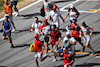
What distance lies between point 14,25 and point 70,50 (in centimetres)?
A: 914

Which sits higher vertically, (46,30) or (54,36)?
(46,30)

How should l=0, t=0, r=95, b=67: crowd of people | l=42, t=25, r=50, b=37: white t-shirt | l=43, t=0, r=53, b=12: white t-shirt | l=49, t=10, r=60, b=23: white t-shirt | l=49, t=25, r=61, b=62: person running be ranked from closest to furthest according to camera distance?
l=0, t=0, r=95, b=67: crowd of people < l=49, t=25, r=61, b=62: person running < l=42, t=25, r=50, b=37: white t-shirt < l=49, t=10, r=60, b=23: white t-shirt < l=43, t=0, r=53, b=12: white t-shirt

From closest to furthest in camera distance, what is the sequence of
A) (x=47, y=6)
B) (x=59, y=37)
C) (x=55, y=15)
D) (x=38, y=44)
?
1. (x=38, y=44)
2. (x=59, y=37)
3. (x=55, y=15)
4. (x=47, y=6)

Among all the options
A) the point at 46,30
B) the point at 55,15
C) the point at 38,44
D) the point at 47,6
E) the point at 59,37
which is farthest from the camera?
the point at 47,6

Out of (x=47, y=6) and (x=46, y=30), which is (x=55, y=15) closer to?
(x=46, y=30)

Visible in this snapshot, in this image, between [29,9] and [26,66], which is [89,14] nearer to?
[29,9]

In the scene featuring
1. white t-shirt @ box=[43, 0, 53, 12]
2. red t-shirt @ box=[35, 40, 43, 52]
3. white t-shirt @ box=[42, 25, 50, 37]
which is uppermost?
white t-shirt @ box=[43, 0, 53, 12]

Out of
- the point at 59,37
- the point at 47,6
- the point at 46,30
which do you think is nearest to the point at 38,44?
the point at 59,37

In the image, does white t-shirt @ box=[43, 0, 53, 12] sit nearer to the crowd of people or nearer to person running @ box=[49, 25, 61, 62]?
the crowd of people

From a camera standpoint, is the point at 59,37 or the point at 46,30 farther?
the point at 46,30

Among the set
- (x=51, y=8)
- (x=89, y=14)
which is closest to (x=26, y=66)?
(x=51, y=8)

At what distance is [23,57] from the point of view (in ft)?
64.2

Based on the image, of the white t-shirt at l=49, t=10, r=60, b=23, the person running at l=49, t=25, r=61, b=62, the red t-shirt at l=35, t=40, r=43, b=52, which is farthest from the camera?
the white t-shirt at l=49, t=10, r=60, b=23

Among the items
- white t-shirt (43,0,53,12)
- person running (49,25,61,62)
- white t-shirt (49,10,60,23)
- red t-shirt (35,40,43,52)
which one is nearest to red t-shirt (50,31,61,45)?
person running (49,25,61,62)
